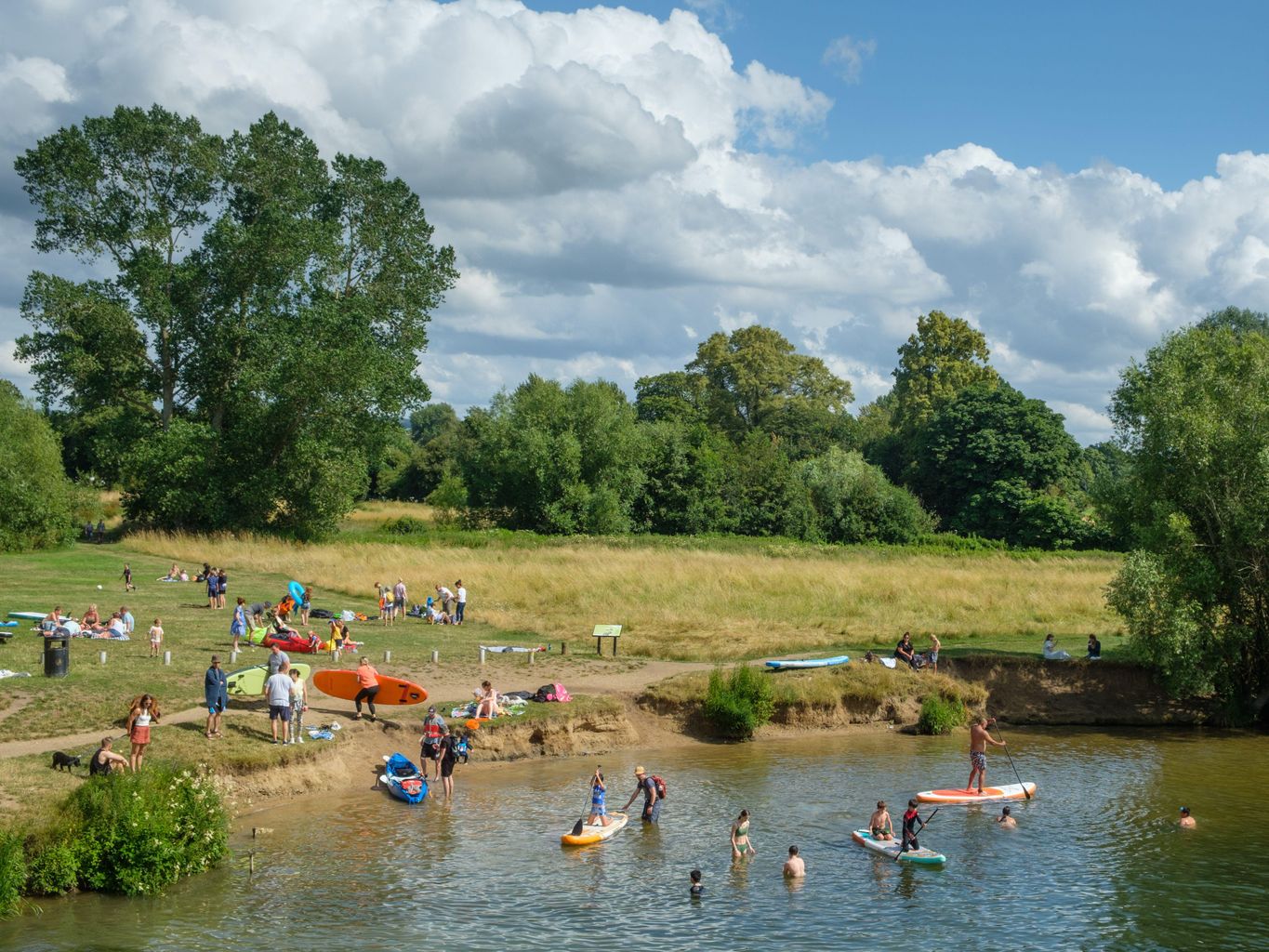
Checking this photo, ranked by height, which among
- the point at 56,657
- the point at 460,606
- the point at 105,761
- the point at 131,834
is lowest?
the point at 131,834

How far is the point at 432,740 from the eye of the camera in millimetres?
28625

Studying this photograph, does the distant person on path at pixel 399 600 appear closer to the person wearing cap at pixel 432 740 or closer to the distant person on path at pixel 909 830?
the person wearing cap at pixel 432 740

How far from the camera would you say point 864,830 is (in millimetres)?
25453

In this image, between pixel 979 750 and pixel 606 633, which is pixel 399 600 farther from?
pixel 979 750

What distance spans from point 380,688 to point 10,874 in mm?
12829

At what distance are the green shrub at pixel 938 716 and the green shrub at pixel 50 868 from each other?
2484 cm

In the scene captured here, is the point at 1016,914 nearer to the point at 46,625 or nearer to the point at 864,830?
the point at 864,830

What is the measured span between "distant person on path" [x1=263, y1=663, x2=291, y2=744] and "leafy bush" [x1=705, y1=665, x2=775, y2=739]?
1272 cm

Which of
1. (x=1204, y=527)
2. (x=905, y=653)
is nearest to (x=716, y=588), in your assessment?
(x=905, y=653)

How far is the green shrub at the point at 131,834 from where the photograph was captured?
Result: 68.3ft

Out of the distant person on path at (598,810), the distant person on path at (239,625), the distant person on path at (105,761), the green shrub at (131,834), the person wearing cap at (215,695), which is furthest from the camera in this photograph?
the distant person on path at (239,625)

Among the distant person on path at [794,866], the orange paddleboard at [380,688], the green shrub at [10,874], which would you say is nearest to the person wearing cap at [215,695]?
the orange paddleboard at [380,688]

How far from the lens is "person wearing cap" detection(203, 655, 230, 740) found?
2688 cm

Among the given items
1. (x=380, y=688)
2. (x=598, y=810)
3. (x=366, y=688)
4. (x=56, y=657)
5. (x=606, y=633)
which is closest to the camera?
(x=598, y=810)
